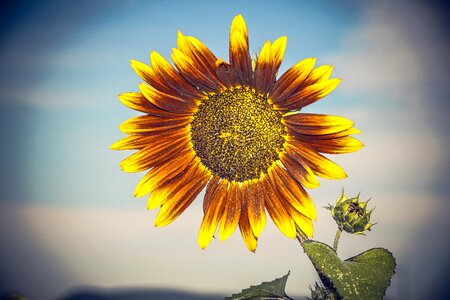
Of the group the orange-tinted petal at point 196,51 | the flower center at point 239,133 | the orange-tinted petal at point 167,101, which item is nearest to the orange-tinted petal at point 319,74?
the flower center at point 239,133

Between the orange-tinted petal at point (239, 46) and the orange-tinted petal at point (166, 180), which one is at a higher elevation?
the orange-tinted petal at point (239, 46)

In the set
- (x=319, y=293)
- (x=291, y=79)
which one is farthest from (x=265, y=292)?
(x=291, y=79)

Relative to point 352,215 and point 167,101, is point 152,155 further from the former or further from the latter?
point 352,215

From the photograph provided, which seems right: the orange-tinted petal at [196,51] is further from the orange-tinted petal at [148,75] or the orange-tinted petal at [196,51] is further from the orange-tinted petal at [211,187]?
the orange-tinted petal at [211,187]

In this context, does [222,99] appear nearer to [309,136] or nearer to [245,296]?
[309,136]

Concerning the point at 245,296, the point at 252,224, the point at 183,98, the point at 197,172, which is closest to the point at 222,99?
the point at 183,98
